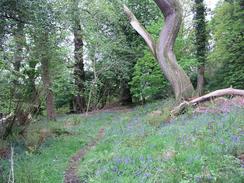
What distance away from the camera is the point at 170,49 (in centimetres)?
1380

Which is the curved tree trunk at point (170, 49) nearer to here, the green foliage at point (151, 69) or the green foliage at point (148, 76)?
the green foliage at point (151, 69)

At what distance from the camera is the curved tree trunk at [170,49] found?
13.2 m

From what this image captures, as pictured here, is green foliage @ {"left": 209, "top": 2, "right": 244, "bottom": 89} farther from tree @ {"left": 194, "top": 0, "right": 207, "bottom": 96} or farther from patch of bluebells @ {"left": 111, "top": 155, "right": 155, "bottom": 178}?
patch of bluebells @ {"left": 111, "top": 155, "right": 155, "bottom": 178}

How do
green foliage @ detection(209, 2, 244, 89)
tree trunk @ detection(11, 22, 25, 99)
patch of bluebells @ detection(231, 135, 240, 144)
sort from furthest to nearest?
green foliage @ detection(209, 2, 244, 89), tree trunk @ detection(11, 22, 25, 99), patch of bluebells @ detection(231, 135, 240, 144)

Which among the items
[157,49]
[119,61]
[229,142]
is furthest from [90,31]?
[229,142]

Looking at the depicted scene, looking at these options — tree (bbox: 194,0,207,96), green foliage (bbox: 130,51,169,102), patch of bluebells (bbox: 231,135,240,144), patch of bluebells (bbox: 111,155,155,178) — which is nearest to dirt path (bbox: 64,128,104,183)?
patch of bluebells (bbox: 111,155,155,178)

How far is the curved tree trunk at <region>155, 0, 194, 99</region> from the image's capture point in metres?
13.2

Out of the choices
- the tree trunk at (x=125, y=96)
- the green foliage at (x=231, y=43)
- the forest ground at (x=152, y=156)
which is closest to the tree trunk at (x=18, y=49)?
the forest ground at (x=152, y=156)

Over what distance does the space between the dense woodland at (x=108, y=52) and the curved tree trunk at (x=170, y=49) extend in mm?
41

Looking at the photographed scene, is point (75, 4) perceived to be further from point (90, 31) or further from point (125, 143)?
point (125, 143)

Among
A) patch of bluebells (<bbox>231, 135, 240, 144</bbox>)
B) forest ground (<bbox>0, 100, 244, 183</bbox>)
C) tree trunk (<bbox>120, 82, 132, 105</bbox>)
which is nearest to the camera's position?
forest ground (<bbox>0, 100, 244, 183</bbox>)

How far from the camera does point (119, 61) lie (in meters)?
21.5

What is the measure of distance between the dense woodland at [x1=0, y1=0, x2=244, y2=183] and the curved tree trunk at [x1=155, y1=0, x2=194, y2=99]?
0.04m

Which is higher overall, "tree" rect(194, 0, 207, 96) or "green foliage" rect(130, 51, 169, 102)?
"tree" rect(194, 0, 207, 96)
